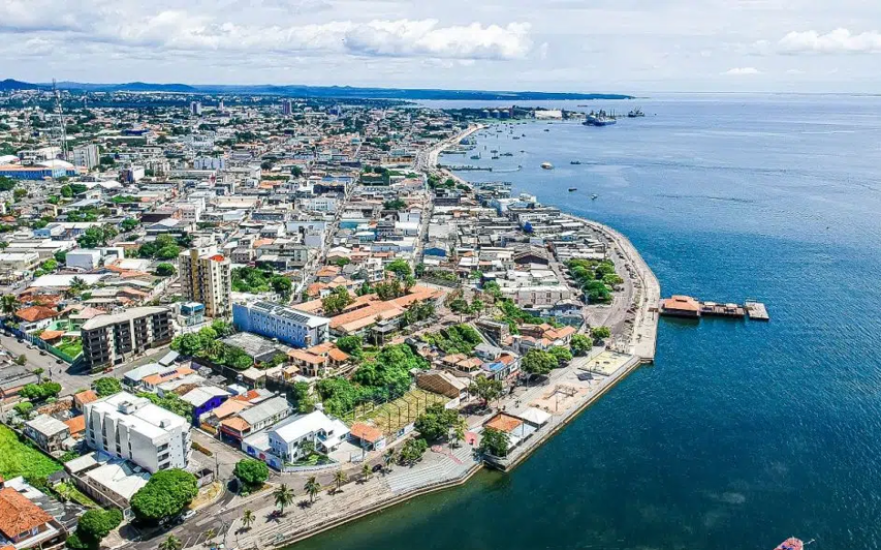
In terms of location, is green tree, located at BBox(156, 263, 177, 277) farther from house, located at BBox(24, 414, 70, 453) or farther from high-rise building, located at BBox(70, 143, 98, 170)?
high-rise building, located at BBox(70, 143, 98, 170)

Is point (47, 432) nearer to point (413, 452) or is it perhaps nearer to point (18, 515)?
point (18, 515)

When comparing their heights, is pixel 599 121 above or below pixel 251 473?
above

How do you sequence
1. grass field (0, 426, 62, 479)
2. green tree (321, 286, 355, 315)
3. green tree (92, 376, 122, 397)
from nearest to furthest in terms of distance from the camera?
grass field (0, 426, 62, 479) → green tree (92, 376, 122, 397) → green tree (321, 286, 355, 315)

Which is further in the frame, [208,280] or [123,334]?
[208,280]

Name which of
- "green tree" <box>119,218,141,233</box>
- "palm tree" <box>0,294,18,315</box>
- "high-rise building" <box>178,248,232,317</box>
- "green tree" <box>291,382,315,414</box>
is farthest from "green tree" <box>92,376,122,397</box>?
"green tree" <box>119,218,141,233</box>

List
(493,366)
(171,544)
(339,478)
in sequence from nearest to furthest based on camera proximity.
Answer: (171,544) → (339,478) → (493,366)

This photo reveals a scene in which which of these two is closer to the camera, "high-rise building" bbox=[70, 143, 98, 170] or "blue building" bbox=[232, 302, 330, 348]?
"blue building" bbox=[232, 302, 330, 348]

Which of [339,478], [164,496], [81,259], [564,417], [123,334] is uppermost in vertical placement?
[81,259]

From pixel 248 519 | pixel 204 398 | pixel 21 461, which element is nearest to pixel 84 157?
pixel 204 398

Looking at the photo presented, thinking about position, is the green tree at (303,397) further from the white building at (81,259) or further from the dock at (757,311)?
the dock at (757,311)
